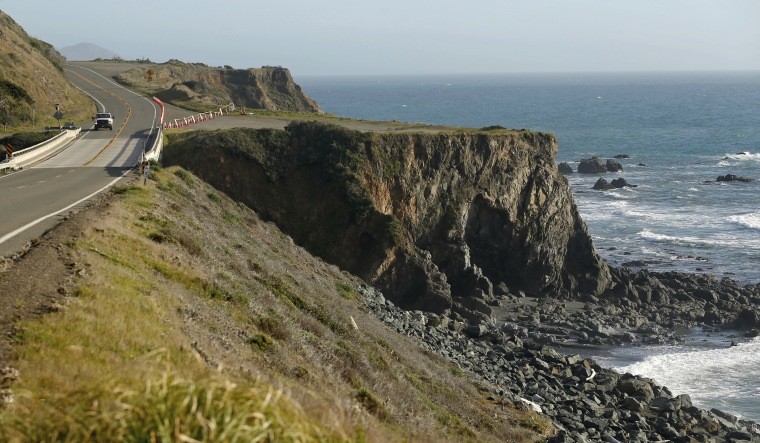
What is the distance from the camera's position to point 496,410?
19.4 m

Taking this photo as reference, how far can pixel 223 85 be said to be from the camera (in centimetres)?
8544

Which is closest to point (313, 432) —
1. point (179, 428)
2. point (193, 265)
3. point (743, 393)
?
point (179, 428)

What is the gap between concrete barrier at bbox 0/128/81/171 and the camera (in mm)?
34062

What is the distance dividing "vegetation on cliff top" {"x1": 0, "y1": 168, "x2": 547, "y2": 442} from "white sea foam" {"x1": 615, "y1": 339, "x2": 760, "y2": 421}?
11626 millimetres

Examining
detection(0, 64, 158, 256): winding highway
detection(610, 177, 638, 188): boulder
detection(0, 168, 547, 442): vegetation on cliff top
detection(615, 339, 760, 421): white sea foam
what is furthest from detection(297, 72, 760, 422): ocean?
detection(0, 64, 158, 256): winding highway

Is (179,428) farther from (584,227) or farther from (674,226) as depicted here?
(674,226)

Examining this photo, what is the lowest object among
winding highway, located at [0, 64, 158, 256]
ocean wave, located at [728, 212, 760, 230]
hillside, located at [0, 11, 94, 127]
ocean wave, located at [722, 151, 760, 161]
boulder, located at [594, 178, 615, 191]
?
ocean wave, located at [728, 212, 760, 230]

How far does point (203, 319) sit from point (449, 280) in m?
29.2

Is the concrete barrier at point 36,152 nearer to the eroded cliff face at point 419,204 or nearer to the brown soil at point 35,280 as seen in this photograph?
the eroded cliff face at point 419,204

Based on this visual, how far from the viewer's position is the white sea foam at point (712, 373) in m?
29.2

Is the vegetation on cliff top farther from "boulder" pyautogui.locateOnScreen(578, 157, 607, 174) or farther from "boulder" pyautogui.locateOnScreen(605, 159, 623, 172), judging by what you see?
"boulder" pyautogui.locateOnScreen(605, 159, 623, 172)

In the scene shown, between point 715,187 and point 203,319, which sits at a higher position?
point 203,319

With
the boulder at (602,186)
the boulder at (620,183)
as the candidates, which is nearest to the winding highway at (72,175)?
the boulder at (602,186)

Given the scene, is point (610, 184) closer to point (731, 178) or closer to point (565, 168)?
point (565, 168)
